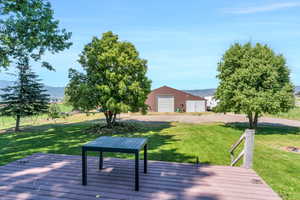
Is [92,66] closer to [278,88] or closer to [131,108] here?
[131,108]

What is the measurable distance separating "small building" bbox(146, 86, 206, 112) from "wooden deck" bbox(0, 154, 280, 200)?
21.7 metres

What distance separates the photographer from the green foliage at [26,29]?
7238 millimetres

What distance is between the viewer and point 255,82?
11.0 metres

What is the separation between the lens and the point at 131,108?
36.4 feet

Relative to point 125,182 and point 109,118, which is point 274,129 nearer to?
point 109,118

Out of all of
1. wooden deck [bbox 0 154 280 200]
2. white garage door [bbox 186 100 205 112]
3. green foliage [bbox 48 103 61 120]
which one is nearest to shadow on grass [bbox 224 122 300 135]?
wooden deck [bbox 0 154 280 200]

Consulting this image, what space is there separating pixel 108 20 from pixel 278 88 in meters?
12.3

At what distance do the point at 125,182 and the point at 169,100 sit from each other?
2314 centimetres

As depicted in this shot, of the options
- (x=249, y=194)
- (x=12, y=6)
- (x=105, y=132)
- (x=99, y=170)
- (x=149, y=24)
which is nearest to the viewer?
(x=249, y=194)

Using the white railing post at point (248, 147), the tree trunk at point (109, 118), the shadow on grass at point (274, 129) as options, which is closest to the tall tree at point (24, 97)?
the tree trunk at point (109, 118)

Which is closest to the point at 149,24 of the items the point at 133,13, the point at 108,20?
the point at 133,13

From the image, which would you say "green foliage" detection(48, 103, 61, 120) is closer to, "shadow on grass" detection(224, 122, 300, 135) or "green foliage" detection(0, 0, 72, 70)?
"green foliage" detection(0, 0, 72, 70)

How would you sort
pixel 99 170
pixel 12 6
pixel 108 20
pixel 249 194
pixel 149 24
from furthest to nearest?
pixel 149 24 → pixel 108 20 → pixel 12 6 → pixel 99 170 → pixel 249 194

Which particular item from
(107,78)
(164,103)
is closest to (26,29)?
(107,78)
